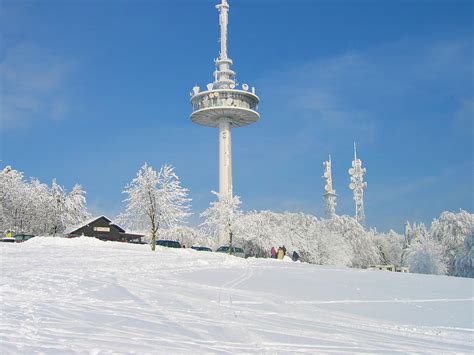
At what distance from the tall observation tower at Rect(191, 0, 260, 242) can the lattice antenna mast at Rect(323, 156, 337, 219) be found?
13.1 meters

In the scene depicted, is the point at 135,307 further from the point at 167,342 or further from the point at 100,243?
the point at 100,243

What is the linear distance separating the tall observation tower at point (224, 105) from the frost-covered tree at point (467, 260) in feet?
103

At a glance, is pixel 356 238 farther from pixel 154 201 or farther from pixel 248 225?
pixel 154 201

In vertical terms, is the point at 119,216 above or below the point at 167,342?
above

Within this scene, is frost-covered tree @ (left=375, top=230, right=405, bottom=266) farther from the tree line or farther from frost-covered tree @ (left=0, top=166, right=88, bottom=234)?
frost-covered tree @ (left=0, top=166, right=88, bottom=234)

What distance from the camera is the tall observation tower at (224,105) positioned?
73.6 meters

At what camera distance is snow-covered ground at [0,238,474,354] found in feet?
24.8

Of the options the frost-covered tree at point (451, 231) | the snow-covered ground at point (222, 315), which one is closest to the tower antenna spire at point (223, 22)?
the frost-covered tree at point (451, 231)

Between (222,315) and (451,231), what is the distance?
59.8 meters

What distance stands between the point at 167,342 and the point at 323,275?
40.7ft

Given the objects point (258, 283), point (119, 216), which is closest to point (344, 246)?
point (119, 216)

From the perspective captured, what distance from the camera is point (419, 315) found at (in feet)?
35.6

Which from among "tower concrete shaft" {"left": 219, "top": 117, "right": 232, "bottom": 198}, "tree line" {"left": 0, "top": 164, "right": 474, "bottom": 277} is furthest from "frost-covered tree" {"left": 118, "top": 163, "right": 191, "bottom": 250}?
"tower concrete shaft" {"left": 219, "top": 117, "right": 232, "bottom": 198}

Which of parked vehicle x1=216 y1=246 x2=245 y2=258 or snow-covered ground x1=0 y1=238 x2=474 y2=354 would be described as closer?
snow-covered ground x1=0 y1=238 x2=474 y2=354
